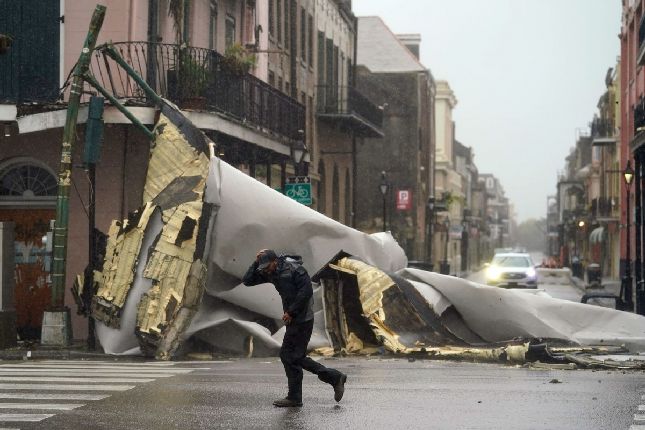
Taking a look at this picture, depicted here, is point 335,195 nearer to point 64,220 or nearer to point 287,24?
point 287,24

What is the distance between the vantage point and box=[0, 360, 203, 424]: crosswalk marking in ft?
39.0

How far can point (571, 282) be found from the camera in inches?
2511

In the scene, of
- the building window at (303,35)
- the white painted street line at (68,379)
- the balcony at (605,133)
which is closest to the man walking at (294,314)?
the white painted street line at (68,379)

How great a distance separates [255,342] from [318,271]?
1.47 m

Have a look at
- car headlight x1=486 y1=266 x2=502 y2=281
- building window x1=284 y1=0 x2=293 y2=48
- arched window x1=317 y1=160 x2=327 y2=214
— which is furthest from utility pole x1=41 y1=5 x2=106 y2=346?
car headlight x1=486 y1=266 x2=502 y2=281

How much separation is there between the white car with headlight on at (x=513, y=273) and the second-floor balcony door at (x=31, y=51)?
27488 millimetres

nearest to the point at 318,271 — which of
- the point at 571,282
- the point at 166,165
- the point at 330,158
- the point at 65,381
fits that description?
the point at 166,165

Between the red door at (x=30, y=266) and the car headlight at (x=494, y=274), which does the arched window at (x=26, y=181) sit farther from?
the car headlight at (x=494, y=274)

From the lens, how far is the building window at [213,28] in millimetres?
28766

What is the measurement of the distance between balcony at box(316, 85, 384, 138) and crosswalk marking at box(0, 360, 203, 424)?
27527mm

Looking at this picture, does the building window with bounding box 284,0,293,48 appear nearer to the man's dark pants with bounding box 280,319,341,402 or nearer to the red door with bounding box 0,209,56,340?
the red door with bounding box 0,209,56,340

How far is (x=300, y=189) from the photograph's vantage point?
1199 inches

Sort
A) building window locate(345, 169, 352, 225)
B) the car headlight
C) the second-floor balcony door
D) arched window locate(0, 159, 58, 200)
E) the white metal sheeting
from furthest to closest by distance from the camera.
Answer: building window locate(345, 169, 352, 225), the car headlight, arched window locate(0, 159, 58, 200), the second-floor balcony door, the white metal sheeting

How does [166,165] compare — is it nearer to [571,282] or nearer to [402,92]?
[571,282]
